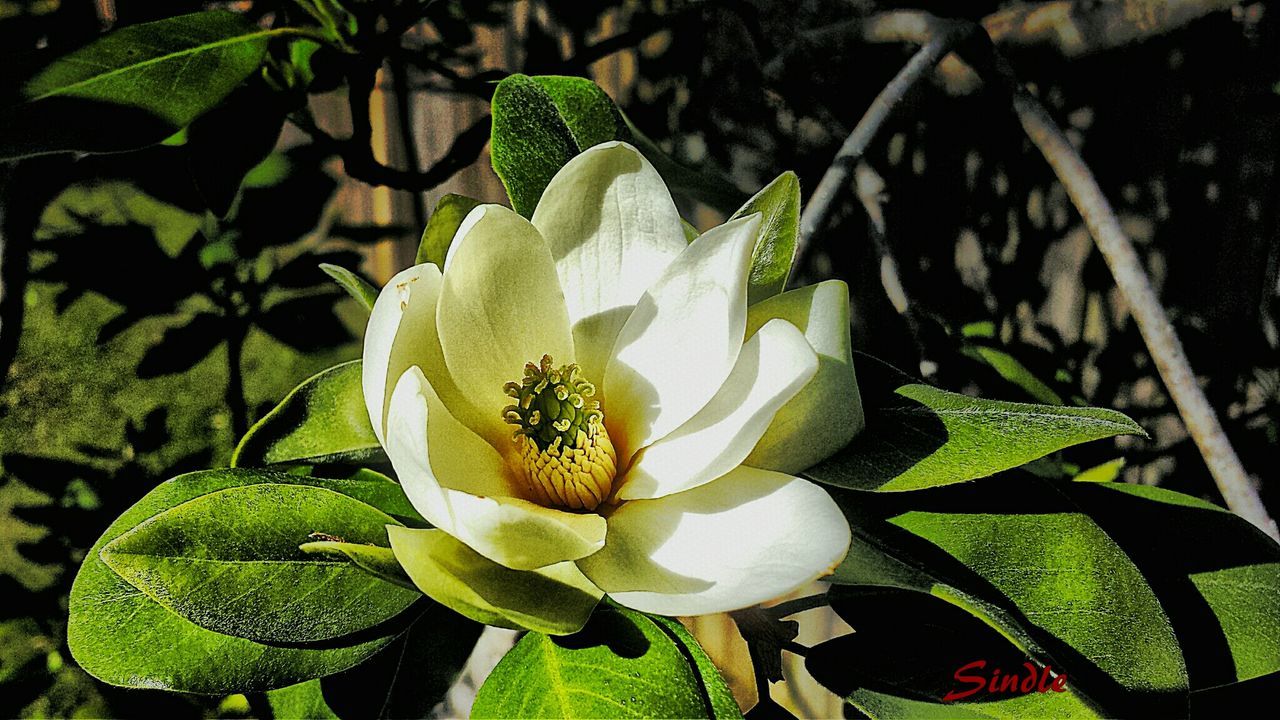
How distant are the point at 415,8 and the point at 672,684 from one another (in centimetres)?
68

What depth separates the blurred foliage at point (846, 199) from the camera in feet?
2.74

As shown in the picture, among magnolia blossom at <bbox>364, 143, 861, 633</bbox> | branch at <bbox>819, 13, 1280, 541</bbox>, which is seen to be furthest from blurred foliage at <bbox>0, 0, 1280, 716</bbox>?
magnolia blossom at <bbox>364, 143, 861, 633</bbox>

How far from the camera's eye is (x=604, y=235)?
1.53ft

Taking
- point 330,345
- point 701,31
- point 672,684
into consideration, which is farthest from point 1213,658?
point 330,345

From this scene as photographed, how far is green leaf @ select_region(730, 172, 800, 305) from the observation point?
1.46 feet

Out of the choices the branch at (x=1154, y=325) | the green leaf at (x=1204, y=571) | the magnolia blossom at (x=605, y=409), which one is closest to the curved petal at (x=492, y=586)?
the magnolia blossom at (x=605, y=409)

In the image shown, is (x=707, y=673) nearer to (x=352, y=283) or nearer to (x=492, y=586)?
(x=492, y=586)

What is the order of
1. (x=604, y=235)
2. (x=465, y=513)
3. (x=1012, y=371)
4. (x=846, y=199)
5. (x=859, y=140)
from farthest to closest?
(x=846, y=199), (x=1012, y=371), (x=859, y=140), (x=604, y=235), (x=465, y=513)

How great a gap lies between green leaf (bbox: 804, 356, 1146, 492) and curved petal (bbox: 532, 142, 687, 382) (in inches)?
5.2

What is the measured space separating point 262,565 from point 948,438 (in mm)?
331

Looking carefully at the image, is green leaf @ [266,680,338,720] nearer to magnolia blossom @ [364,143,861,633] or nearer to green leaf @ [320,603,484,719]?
green leaf @ [320,603,484,719]

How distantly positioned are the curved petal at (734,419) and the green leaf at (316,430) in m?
0.17

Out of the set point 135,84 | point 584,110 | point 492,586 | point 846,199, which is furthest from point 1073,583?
point 846,199
